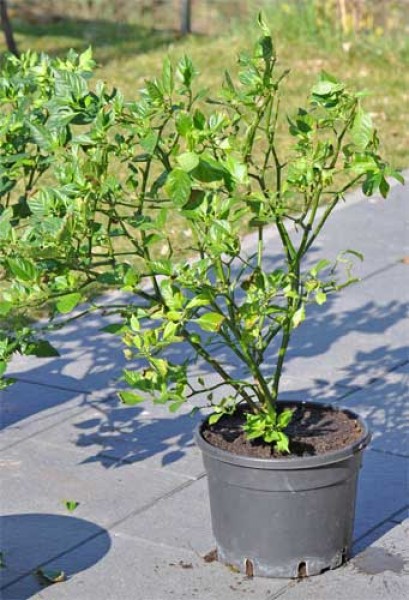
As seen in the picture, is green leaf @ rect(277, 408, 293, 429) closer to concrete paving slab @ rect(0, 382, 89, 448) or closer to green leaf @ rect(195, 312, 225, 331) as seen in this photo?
green leaf @ rect(195, 312, 225, 331)

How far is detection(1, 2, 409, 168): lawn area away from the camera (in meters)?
11.7

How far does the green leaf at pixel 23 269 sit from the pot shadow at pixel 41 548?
3.57ft

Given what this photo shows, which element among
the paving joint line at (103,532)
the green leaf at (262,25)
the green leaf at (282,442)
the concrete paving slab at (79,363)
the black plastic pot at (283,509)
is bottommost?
the concrete paving slab at (79,363)

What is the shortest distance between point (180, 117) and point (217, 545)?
1.52 meters

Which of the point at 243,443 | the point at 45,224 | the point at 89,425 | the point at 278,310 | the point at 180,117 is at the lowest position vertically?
the point at 89,425

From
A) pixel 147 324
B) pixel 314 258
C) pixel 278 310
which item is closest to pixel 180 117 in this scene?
pixel 278 310

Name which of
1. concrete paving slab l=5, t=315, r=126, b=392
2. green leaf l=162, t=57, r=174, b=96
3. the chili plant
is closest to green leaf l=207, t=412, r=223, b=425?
the chili plant

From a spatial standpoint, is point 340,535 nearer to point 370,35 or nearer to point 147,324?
point 147,324

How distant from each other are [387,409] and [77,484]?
1493mm

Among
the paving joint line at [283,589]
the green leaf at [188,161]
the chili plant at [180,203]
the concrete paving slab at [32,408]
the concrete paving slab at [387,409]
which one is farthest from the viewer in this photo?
the concrete paving slab at [32,408]

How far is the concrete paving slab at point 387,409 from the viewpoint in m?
5.50

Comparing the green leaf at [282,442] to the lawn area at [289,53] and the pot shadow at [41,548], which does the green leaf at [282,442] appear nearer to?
the pot shadow at [41,548]

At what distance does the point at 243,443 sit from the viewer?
4.51 m

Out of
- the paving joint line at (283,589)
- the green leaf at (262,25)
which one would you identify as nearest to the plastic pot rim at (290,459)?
the paving joint line at (283,589)
